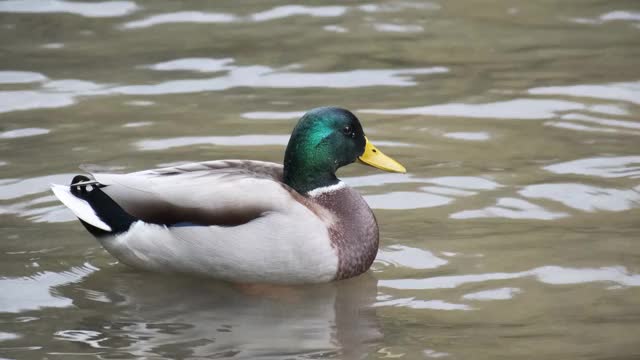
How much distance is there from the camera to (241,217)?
672 cm

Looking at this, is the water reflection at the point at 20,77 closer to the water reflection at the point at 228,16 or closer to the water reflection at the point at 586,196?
the water reflection at the point at 228,16

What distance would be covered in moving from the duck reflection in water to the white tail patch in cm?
34

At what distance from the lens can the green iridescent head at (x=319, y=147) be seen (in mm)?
7039

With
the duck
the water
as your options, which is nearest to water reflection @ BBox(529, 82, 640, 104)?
the water

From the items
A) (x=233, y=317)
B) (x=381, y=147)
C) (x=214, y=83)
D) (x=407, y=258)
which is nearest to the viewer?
(x=233, y=317)

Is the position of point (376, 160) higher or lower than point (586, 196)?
higher

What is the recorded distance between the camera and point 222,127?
9328mm

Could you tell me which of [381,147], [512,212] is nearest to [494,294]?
[512,212]

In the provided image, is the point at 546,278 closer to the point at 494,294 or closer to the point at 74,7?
the point at 494,294

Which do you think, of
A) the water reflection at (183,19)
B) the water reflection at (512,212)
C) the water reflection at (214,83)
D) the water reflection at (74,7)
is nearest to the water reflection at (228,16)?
the water reflection at (183,19)

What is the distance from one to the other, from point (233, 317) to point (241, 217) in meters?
0.47

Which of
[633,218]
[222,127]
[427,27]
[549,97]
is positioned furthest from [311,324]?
[427,27]

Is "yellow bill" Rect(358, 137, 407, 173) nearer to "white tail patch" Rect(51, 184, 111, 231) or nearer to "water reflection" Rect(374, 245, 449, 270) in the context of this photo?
"water reflection" Rect(374, 245, 449, 270)

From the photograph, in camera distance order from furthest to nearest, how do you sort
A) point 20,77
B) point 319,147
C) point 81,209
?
point 20,77 < point 319,147 < point 81,209
